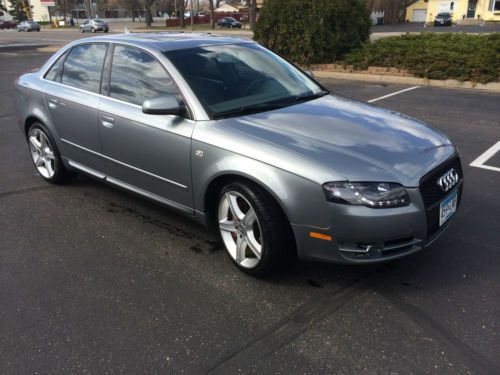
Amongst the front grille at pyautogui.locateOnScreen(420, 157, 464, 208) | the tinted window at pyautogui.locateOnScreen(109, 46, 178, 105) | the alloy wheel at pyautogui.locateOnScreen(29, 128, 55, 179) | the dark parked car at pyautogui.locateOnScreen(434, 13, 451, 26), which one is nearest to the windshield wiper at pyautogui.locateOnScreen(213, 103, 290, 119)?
the tinted window at pyautogui.locateOnScreen(109, 46, 178, 105)

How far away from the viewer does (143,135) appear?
3656mm

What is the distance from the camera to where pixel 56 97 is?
4590mm

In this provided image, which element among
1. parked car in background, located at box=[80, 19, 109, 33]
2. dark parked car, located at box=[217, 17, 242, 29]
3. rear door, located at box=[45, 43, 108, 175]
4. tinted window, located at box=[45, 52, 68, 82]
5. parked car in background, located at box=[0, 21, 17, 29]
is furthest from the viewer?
parked car in background, located at box=[0, 21, 17, 29]

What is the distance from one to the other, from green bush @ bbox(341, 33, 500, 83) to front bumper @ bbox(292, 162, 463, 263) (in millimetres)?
8664

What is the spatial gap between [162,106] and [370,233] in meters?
1.70

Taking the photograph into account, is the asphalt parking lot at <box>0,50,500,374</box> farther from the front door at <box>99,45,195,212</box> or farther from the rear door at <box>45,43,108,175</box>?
the rear door at <box>45,43,108,175</box>

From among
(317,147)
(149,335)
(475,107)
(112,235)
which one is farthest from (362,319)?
(475,107)

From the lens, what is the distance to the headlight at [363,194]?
2693 mm

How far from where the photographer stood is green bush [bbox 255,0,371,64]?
13016 millimetres

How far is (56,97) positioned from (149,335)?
2.92 m

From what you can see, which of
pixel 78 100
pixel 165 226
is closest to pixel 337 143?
pixel 165 226

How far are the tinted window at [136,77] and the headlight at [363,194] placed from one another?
154cm

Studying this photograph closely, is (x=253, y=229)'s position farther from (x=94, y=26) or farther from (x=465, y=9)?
(x=465, y=9)

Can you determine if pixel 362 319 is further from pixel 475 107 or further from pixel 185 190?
pixel 475 107
